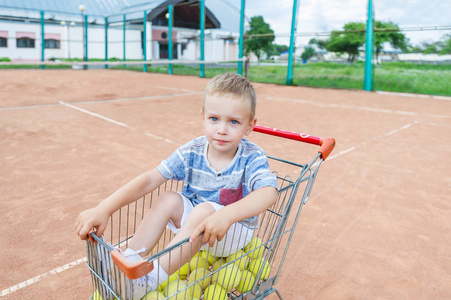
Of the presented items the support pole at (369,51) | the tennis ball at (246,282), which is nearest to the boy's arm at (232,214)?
the tennis ball at (246,282)

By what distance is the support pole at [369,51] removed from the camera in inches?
564

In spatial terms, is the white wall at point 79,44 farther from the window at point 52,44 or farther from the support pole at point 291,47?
the support pole at point 291,47

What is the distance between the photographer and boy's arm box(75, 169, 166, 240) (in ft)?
5.12

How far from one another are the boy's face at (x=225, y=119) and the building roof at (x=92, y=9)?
22.0 m

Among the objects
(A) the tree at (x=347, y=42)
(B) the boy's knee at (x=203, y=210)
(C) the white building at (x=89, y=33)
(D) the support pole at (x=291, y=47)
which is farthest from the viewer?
(C) the white building at (x=89, y=33)

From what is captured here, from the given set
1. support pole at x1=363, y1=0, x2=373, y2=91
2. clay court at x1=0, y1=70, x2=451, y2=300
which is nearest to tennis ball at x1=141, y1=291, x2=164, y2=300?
clay court at x1=0, y1=70, x2=451, y2=300

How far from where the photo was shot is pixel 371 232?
127 inches

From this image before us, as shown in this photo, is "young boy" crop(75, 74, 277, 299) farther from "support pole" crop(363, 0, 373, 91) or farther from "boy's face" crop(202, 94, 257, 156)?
"support pole" crop(363, 0, 373, 91)

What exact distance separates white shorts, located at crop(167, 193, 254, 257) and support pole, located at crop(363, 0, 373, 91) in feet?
46.7

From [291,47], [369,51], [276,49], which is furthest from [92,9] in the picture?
[369,51]

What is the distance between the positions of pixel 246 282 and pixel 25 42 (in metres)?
29.8

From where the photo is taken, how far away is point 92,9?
34969mm

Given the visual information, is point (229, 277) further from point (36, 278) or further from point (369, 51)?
point (369, 51)

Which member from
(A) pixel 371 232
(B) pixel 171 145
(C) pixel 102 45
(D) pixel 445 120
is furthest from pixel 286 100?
(C) pixel 102 45
